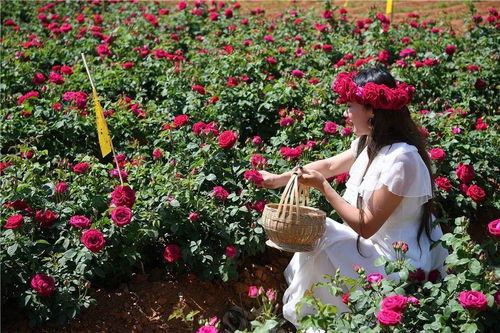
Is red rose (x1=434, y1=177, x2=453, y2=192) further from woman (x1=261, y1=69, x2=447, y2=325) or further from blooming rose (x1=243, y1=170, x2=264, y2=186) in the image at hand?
blooming rose (x1=243, y1=170, x2=264, y2=186)

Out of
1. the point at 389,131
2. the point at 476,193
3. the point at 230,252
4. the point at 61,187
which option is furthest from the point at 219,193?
the point at 476,193

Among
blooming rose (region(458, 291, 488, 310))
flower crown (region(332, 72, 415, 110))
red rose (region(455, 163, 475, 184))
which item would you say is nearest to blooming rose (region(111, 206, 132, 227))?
flower crown (region(332, 72, 415, 110))

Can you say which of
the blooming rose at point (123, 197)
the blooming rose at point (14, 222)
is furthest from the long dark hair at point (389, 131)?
the blooming rose at point (14, 222)

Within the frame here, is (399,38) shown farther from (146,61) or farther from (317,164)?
(317,164)

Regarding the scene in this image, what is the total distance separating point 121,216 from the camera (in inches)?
109

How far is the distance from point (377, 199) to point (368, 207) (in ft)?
0.19

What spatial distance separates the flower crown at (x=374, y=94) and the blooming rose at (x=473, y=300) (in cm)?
96

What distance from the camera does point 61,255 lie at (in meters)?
2.84

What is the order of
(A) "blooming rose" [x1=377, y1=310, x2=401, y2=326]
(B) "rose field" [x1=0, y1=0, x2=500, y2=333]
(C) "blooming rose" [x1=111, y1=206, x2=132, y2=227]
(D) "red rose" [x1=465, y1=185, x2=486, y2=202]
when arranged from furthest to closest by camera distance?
(D) "red rose" [x1=465, y1=185, x2=486, y2=202] < (C) "blooming rose" [x1=111, y1=206, x2=132, y2=227] < (B) "rose field" [x1=0, y1=0, x2=500, y2=333] < (A) "blooming rose" [x1=377, y1=310, x2=401, y2=326]

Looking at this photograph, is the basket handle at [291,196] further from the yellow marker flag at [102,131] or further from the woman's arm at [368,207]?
the yellow marker flag at [102,131]

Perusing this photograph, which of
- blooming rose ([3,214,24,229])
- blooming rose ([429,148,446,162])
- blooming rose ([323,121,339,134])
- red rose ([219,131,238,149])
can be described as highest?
red rose ([219,131,238,149])

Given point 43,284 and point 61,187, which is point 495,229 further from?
point 61,187

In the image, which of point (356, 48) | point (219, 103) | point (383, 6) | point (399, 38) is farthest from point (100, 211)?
point (383, 6)

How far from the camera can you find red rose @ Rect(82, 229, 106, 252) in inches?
105
